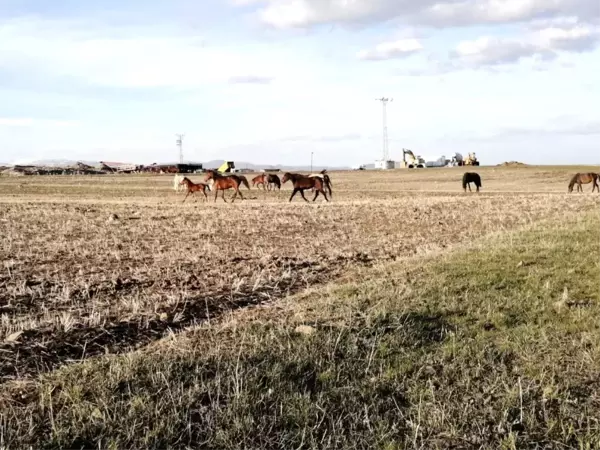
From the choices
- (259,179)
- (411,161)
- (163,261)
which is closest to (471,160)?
(411,161)

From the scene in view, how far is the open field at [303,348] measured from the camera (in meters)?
5.50

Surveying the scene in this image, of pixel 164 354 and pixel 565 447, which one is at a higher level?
pixel 164 354

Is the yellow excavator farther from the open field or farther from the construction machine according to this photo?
the open field

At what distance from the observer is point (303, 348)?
277 inches

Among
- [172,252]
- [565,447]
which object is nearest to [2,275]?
[172,252]

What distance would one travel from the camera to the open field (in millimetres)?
5496

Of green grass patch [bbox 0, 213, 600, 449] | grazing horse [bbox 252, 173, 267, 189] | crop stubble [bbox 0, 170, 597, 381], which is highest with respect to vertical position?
grazing horse [bbox 252, 173, 267, 189]

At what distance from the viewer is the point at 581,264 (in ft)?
37.4

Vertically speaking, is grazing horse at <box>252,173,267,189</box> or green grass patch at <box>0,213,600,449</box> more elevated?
grazing horse at <box>252,173,267,189</box>

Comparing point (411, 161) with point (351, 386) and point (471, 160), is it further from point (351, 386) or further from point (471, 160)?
point (351, 386)

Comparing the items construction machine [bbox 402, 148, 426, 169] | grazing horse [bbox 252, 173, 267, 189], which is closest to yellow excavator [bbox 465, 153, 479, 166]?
construction machine [bbox 402, 148, 426, 169]

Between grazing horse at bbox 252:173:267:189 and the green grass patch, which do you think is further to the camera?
grazing horse at bbox 252:173:267:189

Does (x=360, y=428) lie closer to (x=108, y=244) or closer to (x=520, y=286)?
(x=520, y=286)

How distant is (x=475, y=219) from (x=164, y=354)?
16985 mm
